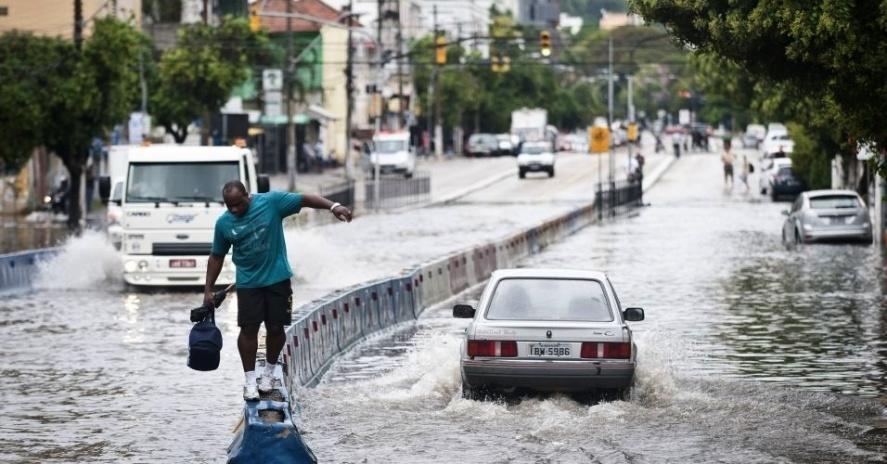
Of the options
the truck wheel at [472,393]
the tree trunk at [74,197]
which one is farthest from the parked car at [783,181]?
the truck wheel at [472,393]

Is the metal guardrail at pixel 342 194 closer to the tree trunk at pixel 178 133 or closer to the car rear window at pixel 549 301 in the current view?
the tree trunk at pixel 178 133

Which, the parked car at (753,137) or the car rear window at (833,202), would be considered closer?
the car rear window at (833,202)

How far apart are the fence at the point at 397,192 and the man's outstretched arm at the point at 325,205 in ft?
175

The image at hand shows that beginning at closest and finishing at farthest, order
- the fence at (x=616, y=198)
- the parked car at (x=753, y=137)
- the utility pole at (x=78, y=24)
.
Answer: the utility pole at (x=78, y=24) → the fence at (x=616, y=198) → the parked car at (x=753, y=137)

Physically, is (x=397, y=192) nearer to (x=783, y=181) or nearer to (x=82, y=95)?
(x=783, y=181)

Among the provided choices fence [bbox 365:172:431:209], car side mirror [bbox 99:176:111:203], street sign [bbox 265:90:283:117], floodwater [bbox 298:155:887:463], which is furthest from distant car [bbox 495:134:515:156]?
car side mirror [bbox 99:176:111:203]

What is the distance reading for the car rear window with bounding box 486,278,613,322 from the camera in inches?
643

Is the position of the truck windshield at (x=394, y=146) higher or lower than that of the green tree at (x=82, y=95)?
lower

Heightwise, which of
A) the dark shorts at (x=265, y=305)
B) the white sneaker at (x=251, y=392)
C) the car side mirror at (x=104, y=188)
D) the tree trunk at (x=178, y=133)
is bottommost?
the white sneaker at (x=251, y=392)

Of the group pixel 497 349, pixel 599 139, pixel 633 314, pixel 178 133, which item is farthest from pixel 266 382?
pixel 178 133

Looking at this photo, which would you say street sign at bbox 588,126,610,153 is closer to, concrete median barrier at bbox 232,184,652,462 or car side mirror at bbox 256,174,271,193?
concrete median barrier at bbox 232,184,652,462

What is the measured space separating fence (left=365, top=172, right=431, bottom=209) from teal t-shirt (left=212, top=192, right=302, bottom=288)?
53511 mm

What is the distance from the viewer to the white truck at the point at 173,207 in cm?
2958

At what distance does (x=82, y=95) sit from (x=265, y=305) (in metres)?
38.9
